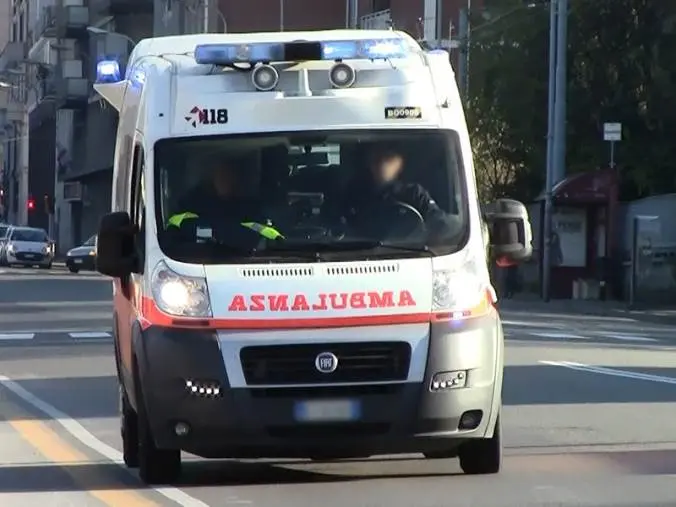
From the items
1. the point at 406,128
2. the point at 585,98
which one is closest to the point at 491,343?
the point at 406,128

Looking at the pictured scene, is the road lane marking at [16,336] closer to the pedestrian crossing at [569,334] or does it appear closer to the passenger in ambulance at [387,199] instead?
the pedestrian crossing at [569,334]

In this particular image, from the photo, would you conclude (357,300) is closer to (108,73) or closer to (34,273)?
(108,73)

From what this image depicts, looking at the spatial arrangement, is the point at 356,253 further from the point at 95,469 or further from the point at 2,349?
the point at 2,349

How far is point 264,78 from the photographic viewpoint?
415 inches

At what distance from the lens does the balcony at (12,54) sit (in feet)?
366

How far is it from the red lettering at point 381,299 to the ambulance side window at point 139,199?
148cm

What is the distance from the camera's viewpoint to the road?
397 inches

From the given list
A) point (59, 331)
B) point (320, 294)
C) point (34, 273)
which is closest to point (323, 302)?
point (320, 294)

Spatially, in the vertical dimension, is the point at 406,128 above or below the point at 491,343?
above

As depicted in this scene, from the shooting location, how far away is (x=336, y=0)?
245ft

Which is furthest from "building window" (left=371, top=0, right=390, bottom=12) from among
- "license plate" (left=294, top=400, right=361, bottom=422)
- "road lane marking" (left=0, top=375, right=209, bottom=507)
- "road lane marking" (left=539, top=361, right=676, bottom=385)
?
"license plate" (left=294, top=400, right=361, bottom=422)

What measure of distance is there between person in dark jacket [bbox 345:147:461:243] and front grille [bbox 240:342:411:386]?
779 millimetres

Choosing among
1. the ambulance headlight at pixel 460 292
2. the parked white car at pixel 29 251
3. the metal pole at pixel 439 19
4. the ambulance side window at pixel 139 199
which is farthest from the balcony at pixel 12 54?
the ambulance headlight at pixel 460 292

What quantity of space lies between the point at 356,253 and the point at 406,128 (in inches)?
37.6
